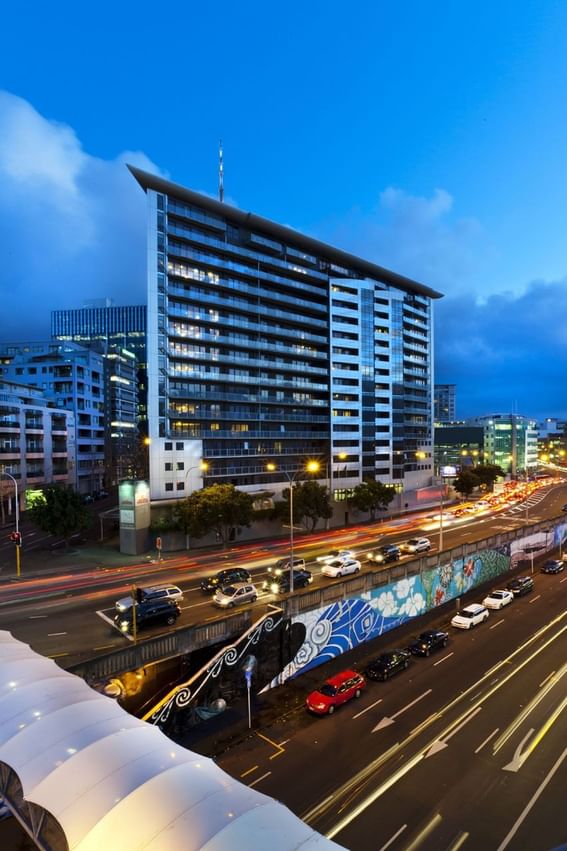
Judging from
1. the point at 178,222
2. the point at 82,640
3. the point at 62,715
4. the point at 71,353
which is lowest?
the point at 82,640

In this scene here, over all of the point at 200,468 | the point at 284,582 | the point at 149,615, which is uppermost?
the point at 200,468

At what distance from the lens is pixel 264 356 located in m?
72.2

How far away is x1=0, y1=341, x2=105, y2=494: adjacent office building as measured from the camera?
98812mm

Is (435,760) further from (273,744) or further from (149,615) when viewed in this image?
(149,615)

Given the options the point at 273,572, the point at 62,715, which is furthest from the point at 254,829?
the point at 273,572

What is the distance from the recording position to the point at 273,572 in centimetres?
3956

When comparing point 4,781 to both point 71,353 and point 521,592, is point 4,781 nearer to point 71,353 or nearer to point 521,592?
point 521,592

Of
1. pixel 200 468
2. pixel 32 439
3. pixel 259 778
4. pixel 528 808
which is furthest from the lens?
pixel 32 439

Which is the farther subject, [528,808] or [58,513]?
[58,513]

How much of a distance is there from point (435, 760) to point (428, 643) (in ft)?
35.3

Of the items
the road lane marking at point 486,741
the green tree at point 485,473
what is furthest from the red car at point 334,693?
the green tree at point 485,473

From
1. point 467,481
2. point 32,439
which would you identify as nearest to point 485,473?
point 467,481

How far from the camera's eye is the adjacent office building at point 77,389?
98.8 meters

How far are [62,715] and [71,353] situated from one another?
10395cm
